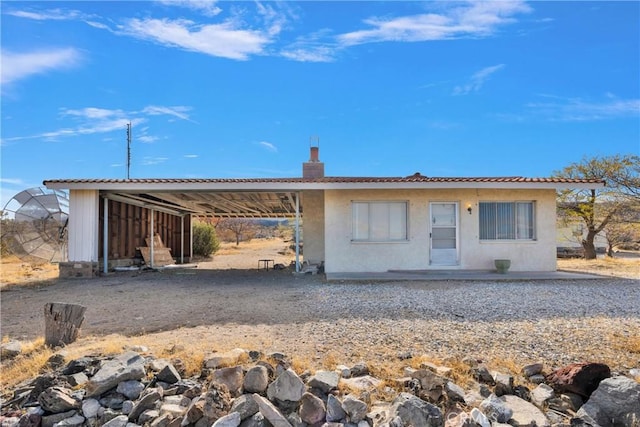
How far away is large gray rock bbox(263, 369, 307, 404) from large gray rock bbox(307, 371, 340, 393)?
108 mm

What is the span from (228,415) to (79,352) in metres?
2.27

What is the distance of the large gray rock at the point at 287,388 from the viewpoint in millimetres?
3674

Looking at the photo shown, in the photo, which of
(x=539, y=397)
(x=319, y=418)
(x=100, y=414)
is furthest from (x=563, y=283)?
(x=100, y=414)

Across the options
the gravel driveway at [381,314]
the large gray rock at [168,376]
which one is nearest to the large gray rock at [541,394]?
the gravel driveway at [381,314]

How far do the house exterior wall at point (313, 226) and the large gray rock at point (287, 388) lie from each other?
9.11m

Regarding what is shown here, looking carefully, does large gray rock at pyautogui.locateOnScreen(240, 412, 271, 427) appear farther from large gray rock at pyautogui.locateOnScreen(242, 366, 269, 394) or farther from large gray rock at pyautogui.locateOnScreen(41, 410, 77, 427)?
large gray rock at pyautogui.locateOnScreen(41, 410, 77, 427)

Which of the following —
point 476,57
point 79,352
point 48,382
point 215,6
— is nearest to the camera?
point 48,382

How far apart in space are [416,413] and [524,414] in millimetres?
1013

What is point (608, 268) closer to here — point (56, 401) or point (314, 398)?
point (314, 398)

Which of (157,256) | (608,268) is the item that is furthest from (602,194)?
(157,256)

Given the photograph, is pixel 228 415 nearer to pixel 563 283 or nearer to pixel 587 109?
pixel 563 283

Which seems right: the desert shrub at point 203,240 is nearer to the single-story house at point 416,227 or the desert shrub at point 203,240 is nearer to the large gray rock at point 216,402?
the single-story house at point 416,227

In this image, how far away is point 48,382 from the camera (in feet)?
12.8

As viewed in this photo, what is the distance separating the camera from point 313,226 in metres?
13.0
